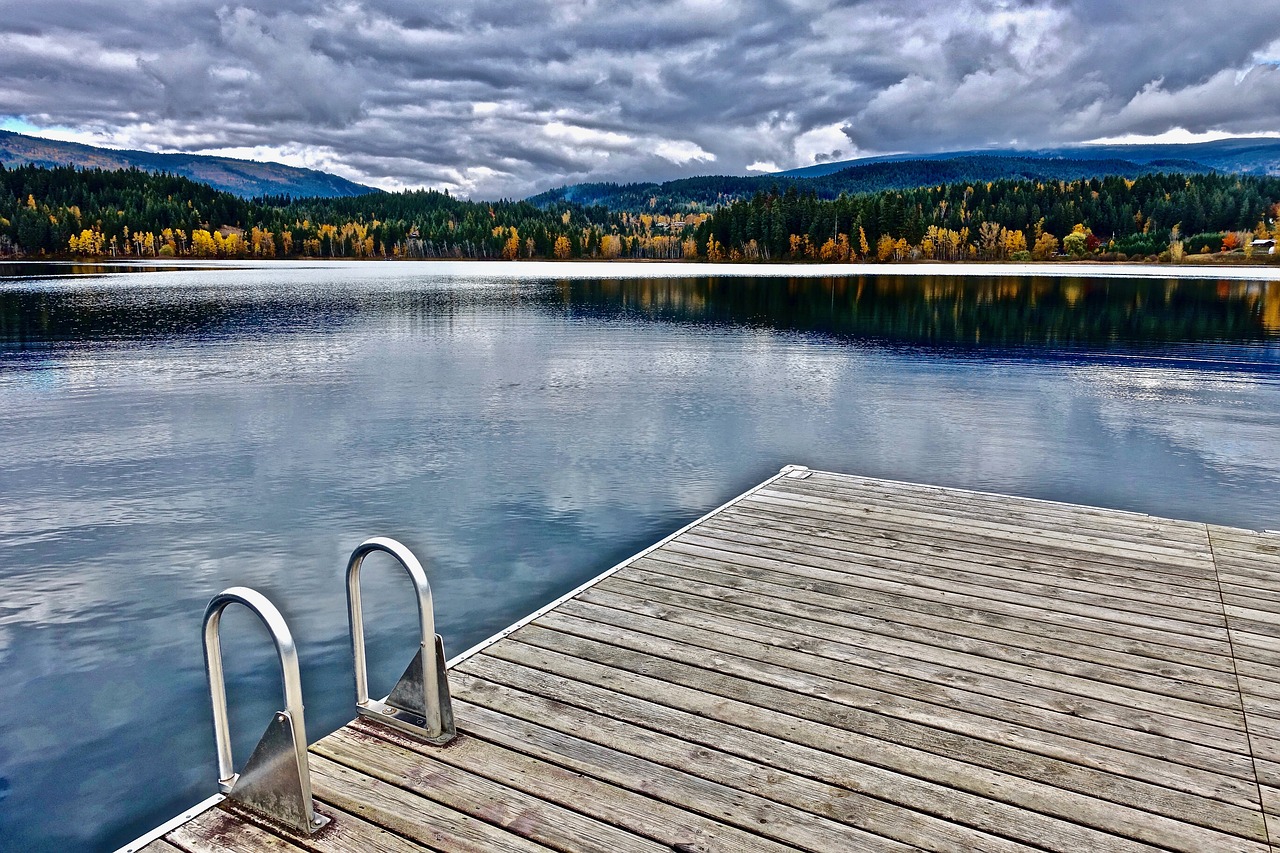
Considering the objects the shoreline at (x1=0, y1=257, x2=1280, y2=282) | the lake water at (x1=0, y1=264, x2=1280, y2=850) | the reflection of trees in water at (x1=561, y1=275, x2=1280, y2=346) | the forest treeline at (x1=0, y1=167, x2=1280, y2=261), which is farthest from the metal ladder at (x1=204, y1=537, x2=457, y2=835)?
the forest treeline at (x1=0, y1=167, x2=1280, y2=261)

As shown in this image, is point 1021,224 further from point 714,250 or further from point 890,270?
point 890,270

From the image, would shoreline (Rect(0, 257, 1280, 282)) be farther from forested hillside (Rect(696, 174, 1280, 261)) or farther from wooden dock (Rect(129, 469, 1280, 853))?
wooden dock (Rect(129, 469, 1280, 853))

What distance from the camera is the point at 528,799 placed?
444cm

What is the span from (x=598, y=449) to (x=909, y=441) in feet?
22.5

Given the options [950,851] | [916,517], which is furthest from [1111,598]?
[950,851]

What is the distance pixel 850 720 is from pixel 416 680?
2673mm

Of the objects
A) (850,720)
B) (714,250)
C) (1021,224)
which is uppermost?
(1021,224)

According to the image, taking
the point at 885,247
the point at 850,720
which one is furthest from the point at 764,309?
the point at 885,247

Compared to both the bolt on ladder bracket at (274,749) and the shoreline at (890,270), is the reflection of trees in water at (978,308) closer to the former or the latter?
the shoreline at (890,270)

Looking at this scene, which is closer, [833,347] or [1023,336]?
[833,347]

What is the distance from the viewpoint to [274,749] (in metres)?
4.27

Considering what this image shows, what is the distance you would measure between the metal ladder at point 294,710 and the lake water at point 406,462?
8.14 feet

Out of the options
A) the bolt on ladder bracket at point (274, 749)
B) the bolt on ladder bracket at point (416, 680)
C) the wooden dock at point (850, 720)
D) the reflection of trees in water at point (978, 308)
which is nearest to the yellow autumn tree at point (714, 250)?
the reflection of trees in water at point (978, 308)

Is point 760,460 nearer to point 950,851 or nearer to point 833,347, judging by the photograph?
point 950,851
